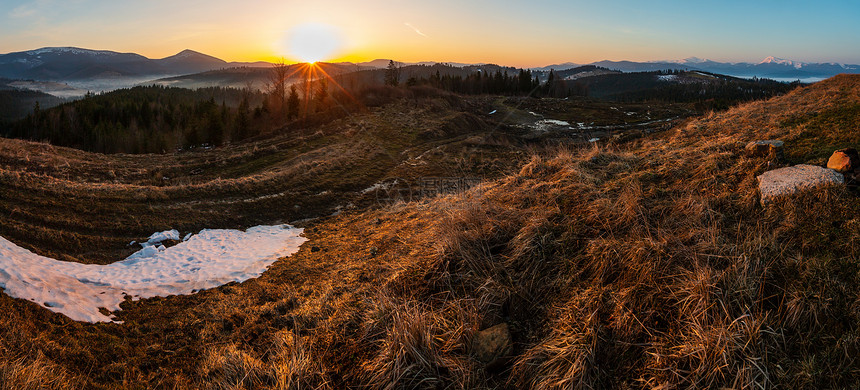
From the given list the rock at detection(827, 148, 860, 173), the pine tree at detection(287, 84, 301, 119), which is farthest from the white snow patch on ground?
the pine tree at detection(287, 84, 301, 119)

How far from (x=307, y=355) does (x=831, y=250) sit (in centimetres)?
574

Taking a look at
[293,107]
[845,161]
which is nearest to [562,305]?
[845,161]

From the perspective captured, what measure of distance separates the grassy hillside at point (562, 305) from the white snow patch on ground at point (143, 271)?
0.51 metres

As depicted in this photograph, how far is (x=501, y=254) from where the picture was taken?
525 centimetres

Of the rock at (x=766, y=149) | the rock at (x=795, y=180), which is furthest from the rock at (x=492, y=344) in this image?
the rock at (x=766, y=149)

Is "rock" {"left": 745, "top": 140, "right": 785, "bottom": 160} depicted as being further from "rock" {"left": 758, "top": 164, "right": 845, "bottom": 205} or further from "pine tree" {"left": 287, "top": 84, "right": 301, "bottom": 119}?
"pine tree" {"left": 287, "top": 84, "right": 301, "bottom": 119}

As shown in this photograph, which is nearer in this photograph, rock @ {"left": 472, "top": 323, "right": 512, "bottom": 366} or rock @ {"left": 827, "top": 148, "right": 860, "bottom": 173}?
rock @ {"left": 472, "top": 323, "right": 512, "bottom": 366}

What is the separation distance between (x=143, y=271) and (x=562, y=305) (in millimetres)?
10549

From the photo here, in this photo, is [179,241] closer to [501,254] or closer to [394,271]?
[394,271]

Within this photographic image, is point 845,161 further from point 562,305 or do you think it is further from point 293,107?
point 293,107

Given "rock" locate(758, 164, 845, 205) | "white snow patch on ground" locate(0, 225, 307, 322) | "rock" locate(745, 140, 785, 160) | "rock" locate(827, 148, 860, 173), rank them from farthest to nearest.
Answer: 1. "white snow patch on ground" locate(0, 225, 307, 322)
2. "rock" locate(745, 140, 785, 160)
3. "rock" locate(827, 148, 860, 173)
4. "rock" locate(758, 164, 845, 205)

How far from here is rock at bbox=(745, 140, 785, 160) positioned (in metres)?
6.40

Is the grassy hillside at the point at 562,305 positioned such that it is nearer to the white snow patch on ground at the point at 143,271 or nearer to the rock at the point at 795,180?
the rock at the point at 795,180

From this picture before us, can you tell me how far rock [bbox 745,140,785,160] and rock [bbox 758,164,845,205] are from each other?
103 centimetres
